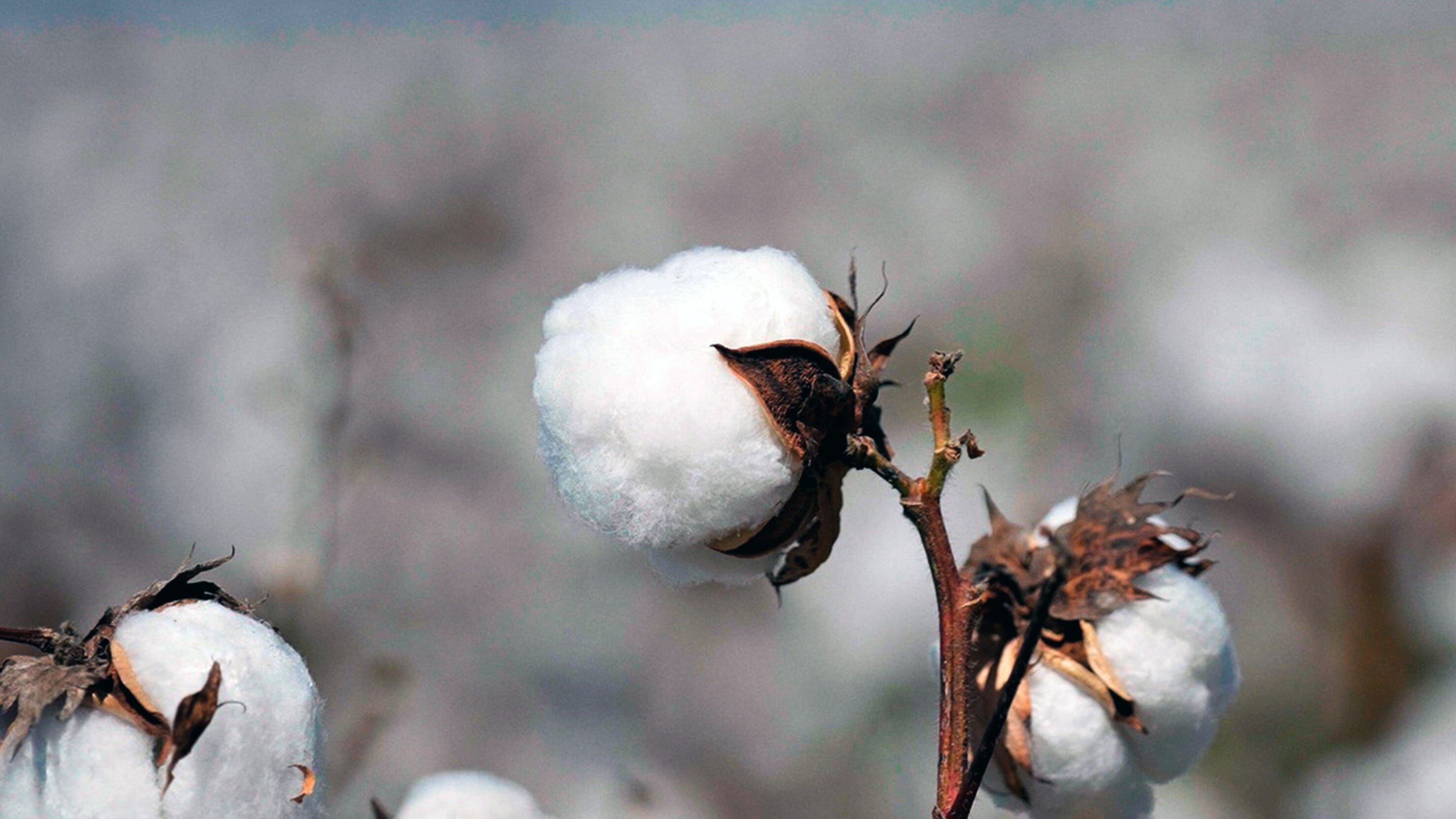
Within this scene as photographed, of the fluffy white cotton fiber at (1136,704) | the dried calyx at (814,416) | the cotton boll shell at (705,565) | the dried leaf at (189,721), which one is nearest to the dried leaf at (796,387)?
the dried calyx at (814,416)

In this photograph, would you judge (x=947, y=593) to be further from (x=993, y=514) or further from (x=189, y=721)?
(x=189, y=721)

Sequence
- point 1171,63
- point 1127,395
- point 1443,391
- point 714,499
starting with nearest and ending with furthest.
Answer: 1. point 714,499
2. point 1443,391
3. point 1127,395
4. point 1171,63

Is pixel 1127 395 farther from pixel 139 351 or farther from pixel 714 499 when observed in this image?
pixel 714 499

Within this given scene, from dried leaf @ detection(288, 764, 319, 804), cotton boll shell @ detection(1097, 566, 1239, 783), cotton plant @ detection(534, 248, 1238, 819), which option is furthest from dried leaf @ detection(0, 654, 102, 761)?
cotton boll shell @ detection(1097, 566, 1239, 783)

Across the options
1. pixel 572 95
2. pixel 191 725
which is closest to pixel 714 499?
pixel 191 725

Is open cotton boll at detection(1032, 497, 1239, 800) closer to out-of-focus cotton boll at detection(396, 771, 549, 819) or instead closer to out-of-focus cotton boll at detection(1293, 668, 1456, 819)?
out-of-focus cotton boll at detection(396, 771, 549, 819)

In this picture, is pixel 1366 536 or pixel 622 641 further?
pixel 622 641
